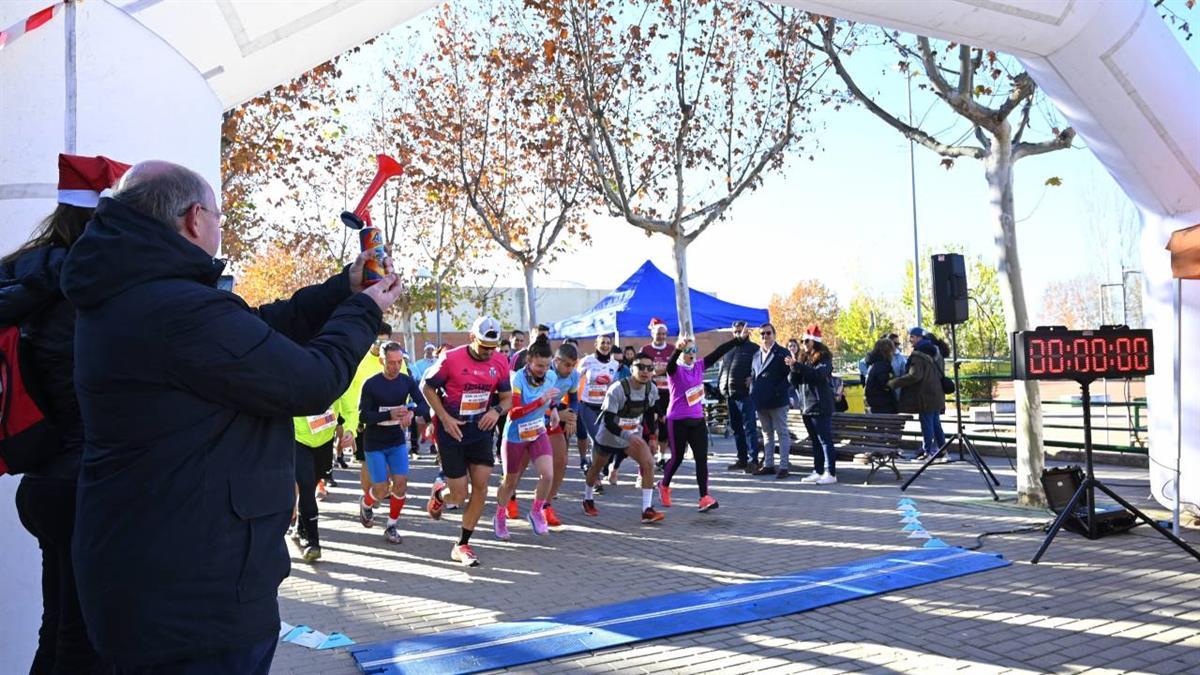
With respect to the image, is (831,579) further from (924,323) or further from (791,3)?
(924,323)

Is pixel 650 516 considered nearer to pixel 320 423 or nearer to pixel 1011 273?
pixel 320 423

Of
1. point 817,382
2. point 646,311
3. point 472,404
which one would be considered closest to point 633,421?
point 472,404

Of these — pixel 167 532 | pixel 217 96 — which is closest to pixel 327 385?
pixel 167 532

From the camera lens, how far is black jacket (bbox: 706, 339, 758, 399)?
13055 mm

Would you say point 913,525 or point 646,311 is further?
point 646,311

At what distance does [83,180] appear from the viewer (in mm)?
3133

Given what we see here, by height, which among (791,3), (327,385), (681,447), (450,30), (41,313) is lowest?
(681,447)

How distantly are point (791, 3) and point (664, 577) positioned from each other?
4471 millimetres

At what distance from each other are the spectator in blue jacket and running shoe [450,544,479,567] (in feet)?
18.8

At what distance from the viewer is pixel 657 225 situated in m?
17.7

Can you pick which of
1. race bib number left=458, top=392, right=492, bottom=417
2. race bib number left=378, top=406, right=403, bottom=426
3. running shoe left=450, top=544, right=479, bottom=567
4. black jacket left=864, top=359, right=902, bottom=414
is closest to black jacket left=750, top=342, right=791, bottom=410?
black jacket left=864, top=359, right=902, bottom=414

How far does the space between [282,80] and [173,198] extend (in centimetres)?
339

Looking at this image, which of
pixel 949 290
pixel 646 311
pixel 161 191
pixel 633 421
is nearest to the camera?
pixel 161 191

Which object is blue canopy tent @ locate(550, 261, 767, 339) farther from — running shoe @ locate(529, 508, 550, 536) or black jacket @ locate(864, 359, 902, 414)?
running shoe @ locate(529, 508, 550, 536)
